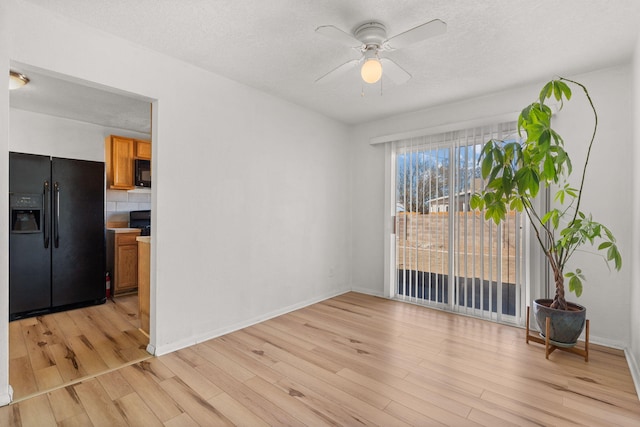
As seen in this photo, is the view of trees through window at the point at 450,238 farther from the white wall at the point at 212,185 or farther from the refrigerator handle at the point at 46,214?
the refrigerator handle at the point at 46,214

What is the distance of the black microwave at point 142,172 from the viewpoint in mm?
4551

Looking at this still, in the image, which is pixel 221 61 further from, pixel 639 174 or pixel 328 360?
pixel 639 174

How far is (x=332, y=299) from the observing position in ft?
14.0

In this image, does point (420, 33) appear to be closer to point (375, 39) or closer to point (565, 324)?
point (375, 39)

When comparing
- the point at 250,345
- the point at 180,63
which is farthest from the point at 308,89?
the point at 250,345

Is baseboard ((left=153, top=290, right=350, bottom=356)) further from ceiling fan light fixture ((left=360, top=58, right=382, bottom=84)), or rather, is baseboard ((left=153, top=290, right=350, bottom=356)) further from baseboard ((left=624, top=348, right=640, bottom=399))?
baseboard ((left=624, top=348, right=640, bottom=399))

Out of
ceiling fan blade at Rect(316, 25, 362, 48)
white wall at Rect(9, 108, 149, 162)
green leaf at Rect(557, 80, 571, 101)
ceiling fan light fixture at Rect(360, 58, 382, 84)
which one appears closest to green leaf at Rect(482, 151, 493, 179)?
green leaf at Rect(557, 80, 571, 101)

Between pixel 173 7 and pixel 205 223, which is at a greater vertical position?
pixel 173 7

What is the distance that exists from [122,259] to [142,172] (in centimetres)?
123

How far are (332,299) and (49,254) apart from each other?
3314 mm

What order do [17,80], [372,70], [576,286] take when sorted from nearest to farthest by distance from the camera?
[372,70] < [576,286] < [17,80]

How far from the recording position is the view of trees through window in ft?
11.0

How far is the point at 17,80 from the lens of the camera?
294 cm

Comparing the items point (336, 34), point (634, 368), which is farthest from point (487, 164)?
A: point (634, 368)
